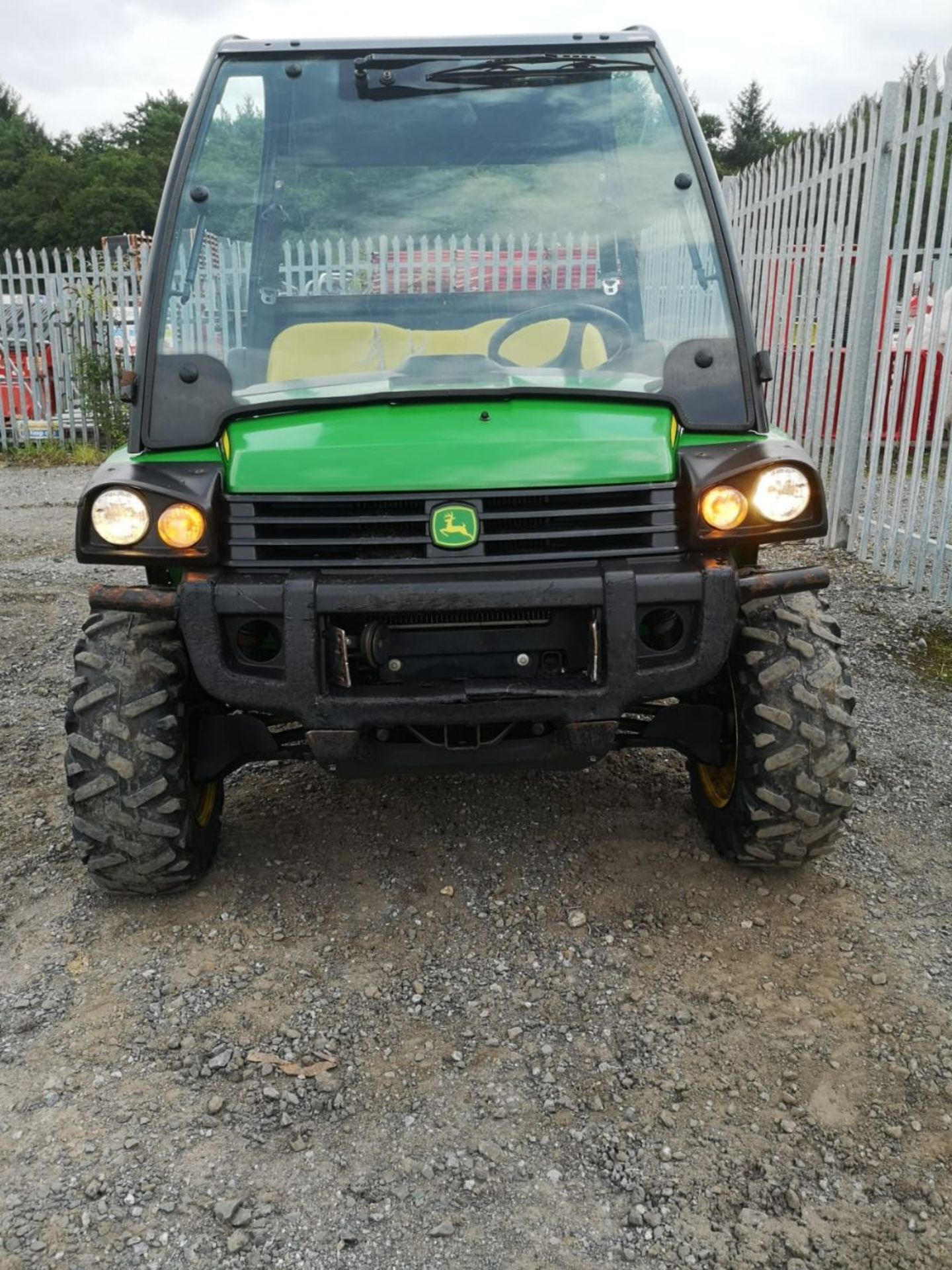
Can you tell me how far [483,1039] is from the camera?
105 inches

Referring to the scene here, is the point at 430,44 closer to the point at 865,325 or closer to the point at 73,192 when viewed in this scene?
the point at 865,325

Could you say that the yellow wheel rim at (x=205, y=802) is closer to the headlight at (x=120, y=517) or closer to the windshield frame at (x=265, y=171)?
the headlight at (x=120, y=517)

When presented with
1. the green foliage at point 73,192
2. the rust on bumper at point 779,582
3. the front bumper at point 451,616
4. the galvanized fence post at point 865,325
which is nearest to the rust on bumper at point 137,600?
the front bumper at point 451,616

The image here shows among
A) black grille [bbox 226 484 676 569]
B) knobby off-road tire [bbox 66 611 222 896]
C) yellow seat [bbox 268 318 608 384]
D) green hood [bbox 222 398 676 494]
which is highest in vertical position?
yellow seat [bbox 268 318 608 384]

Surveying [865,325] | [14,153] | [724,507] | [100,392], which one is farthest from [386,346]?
[14,153]

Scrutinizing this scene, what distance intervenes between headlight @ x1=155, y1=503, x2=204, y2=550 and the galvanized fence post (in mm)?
5446

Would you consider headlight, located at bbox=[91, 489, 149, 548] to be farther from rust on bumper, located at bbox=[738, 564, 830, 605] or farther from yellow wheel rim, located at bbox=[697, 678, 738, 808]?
yellow wheel rim, located at bbox=[697, 678, 738, 808]

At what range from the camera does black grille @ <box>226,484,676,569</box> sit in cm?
A: 282

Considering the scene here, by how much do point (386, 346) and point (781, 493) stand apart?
1.23m

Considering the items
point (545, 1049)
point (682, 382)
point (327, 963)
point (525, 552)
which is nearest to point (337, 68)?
point (682, 382)

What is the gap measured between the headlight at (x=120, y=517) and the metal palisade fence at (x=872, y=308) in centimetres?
457

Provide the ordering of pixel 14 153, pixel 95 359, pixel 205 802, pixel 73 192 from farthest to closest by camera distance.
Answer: pixel 14 153 < pixel 73 192 < pixel 95 359 < pixel 205 802

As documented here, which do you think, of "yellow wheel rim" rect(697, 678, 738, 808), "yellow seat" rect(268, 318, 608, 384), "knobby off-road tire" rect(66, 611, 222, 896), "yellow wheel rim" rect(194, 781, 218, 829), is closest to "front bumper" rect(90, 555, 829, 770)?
"knobby off-road tire" rect(66, 611, 222, 896)

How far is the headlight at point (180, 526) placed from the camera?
9.14 feet
